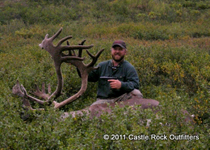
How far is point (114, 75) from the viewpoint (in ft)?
19.5

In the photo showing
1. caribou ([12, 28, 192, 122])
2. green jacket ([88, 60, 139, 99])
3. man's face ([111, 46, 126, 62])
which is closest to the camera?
caribou ([12, 28, 192, 122])

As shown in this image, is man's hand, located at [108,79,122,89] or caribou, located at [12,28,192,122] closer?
caribou, located at [12,28,192,122]

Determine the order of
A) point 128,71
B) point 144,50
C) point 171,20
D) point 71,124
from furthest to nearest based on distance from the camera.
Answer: point 171,20, point 144,50, point 128,71, point 71,124

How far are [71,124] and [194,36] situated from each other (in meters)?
12.6

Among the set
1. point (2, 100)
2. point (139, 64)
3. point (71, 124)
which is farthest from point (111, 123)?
point (139, 64)

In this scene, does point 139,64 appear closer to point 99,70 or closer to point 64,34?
point 99,70

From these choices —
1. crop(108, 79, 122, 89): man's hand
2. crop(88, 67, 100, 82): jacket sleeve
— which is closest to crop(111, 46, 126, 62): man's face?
crop(88, 67, 100, 82): jacket sleeve

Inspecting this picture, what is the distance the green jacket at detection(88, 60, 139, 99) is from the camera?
5.75 metres

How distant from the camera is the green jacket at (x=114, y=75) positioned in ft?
18.9

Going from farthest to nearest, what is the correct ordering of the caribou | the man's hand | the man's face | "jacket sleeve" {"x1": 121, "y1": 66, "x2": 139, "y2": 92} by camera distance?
the man's face < "jacket sleeve" {"x1": 121, "y1": 66, "x2": 139, "y2": 92} < the man's hand < the caribou

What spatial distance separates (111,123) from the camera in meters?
3.95

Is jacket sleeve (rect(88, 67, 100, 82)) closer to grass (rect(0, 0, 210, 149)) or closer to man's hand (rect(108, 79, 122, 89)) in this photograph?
grass (rect(0, 0, 210, 149))

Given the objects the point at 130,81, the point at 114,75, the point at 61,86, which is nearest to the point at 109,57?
the point at 114,75

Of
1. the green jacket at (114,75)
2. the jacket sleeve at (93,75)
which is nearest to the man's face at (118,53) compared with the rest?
the green jacket at (114,75)
